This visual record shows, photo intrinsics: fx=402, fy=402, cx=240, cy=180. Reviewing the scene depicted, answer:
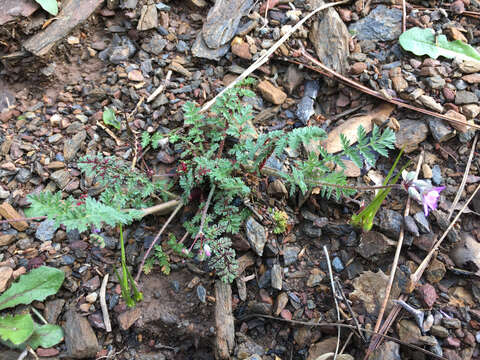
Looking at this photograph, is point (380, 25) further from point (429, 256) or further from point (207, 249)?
point (207, 249)

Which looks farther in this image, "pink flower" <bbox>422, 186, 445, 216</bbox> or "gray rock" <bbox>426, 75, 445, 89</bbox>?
"gray rock" <bbox>426, 75, 445, 89</bbox>

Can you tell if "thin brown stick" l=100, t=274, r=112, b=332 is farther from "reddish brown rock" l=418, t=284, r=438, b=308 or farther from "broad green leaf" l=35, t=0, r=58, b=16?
"broad green leaf" l=35, t=0, r=58, b=16

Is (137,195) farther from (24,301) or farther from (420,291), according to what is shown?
(420,291)

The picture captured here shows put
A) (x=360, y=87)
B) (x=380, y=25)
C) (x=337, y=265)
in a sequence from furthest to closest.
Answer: (x=380, y=25)
(x=360, y=87)
(x=337, y=265)

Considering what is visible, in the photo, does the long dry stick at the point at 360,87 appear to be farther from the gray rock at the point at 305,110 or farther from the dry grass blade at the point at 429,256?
the dry grass blade at the point at 429,256

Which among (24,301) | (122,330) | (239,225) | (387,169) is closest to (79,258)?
(24,301)

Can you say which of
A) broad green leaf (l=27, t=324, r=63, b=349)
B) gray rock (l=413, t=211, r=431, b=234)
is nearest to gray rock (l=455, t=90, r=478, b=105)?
gray rock (l=413, t=211, r=431, b=234)

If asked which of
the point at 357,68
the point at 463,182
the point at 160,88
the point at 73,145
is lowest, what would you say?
the point at 463,182

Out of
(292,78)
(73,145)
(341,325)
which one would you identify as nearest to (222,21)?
(292,78)
